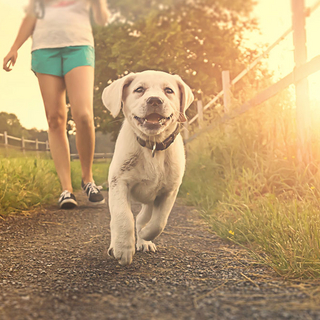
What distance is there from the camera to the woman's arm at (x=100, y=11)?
3852 millimetres

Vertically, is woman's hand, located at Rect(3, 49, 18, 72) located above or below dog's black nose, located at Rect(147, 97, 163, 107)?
above

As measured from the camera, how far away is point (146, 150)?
225 centimetres

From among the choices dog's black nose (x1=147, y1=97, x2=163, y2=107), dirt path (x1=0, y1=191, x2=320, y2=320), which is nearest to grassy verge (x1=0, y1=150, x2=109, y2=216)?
dirt path (x1=0, y1=191, x2=320, y2=320)

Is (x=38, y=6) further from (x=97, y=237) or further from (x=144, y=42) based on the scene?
(x=144, y=42)

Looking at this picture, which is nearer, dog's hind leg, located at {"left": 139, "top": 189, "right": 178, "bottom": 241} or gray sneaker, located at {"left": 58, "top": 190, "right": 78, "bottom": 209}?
dog's hind leg, located at {"left": 139, "top": 189, "right": 178, "bottom": 241}

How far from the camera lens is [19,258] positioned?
2162 millimetres

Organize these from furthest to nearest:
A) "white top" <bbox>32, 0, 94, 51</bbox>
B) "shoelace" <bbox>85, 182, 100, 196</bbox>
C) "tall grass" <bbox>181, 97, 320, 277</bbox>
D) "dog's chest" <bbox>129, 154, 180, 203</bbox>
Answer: "shoelace" <bbox>85, 182, 100, 196</bbox>
"white top" <bbox>32, 0, 94, 51</bbox>
"dog's chest" <bbox>129, 154, 180, 203</bbox>
"tall grass" <bbox>181, 97, 320, 277</bbox>

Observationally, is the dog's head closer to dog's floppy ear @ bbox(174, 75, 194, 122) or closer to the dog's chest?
dog's floppy ear @ bbox(174, 75, 194, 122)

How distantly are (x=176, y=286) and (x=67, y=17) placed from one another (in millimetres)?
3203

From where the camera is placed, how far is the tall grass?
1.85m

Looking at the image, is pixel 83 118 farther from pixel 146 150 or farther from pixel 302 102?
pixel 302 102

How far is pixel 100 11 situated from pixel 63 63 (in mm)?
701

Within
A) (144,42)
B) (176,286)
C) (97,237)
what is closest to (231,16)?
(144,42)

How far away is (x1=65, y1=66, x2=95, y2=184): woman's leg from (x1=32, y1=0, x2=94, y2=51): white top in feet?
1.04
